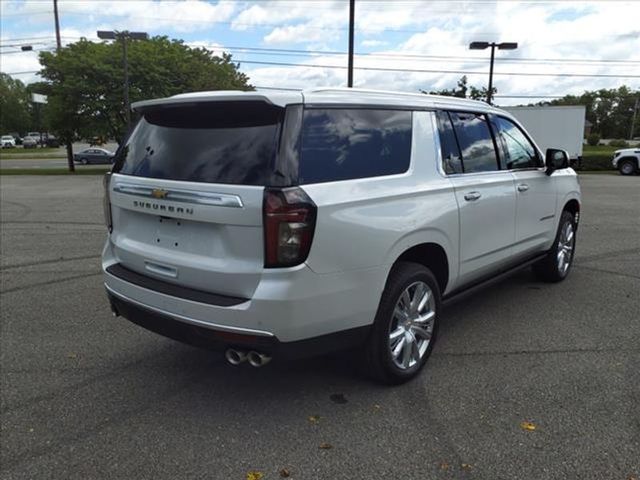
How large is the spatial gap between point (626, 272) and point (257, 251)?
5.34 meters

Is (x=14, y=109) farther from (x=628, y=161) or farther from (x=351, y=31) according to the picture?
(x=628, y=161)

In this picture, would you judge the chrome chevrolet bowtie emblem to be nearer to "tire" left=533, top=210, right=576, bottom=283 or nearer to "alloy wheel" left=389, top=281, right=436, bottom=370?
"alloy wheel" left=389, top=281, right=436, bottom=370

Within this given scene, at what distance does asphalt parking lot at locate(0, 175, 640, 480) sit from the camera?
2.77 m

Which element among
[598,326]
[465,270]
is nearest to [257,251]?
[465,270]

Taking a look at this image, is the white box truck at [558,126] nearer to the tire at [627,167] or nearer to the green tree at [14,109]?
the tire at [627,167]

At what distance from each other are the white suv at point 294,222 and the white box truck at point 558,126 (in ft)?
82.2

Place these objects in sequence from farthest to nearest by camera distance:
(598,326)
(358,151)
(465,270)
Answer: (598,326) < (465,270) < (358,151)

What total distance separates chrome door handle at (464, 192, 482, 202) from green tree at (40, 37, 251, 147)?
26.7 metres

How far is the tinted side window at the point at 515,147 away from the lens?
4.75 m

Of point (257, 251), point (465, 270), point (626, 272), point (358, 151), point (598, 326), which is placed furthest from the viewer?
point (626, 272)

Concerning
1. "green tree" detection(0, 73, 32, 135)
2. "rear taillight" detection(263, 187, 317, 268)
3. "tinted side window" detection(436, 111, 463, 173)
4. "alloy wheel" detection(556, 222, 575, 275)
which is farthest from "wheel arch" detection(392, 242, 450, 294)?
"green tree" detection(0, 73, 32, 135)

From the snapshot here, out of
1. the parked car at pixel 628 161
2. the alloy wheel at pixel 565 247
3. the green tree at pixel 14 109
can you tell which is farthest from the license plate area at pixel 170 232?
the green tree at pixel 14 109

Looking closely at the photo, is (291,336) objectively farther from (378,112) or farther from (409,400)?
(378,112)

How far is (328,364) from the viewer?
3.93 m
